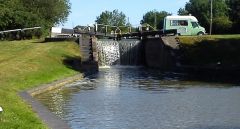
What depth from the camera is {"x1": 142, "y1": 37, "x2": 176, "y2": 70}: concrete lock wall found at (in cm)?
4279

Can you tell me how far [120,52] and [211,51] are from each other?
954 cm

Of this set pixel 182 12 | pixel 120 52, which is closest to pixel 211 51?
pixel 120 52

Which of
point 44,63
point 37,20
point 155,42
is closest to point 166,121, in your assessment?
point 44,63

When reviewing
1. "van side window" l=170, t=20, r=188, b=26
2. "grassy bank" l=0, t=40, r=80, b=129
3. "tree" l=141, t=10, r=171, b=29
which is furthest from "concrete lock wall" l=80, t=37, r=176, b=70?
"tree" l=141, t=10, r=171, b=29

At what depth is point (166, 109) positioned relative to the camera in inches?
776

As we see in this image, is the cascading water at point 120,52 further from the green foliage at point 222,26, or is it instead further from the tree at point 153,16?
the tree at point 153,16

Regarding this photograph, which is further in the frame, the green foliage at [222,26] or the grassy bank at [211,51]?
the green foliage at [222,26]

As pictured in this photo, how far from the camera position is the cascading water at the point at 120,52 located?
49188mm

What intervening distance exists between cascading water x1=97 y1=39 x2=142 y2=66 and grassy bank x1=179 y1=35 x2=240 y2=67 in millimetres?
5185

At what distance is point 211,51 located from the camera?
1714 inches

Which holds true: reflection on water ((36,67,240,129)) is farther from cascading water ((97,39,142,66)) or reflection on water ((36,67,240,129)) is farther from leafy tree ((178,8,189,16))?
leafy tree ((178,8,189,16))

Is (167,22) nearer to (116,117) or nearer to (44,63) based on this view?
(44,63)

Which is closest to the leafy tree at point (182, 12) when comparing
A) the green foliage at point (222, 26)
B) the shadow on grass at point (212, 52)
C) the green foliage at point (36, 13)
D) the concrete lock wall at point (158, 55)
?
the green foliage at point (222, 26)

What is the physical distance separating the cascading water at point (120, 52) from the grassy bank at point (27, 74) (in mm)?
2627
